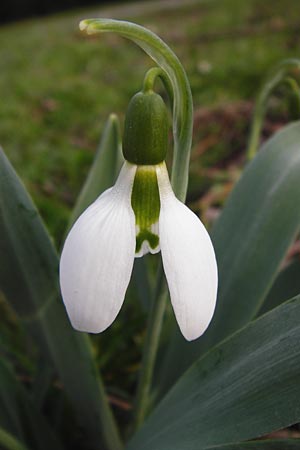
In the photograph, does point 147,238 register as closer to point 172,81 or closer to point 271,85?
point 172,81

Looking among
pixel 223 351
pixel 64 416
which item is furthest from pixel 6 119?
pixel 223 351

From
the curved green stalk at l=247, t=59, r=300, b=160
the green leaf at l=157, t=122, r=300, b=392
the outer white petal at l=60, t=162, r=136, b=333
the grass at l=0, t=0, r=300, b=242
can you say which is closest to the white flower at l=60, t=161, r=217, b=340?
the outer white petal at l=60, t=162, r=136, b=333

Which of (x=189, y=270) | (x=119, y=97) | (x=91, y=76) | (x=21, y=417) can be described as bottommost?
(x=21, y=417)

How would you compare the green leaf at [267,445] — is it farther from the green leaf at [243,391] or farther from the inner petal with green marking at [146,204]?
the inner petal with green marking at [146,204]

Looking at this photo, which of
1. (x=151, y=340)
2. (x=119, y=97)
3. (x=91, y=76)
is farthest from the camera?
(x=91, y=76)

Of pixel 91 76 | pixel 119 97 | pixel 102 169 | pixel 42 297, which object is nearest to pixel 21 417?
pixel 42 297

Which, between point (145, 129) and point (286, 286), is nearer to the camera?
point (145, 129)

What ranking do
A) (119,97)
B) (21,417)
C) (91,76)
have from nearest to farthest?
(21,417) < (119,97) < (91,76)

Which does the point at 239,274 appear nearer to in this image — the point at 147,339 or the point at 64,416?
the point at 147,339

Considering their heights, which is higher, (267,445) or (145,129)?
(145,129)
